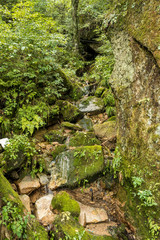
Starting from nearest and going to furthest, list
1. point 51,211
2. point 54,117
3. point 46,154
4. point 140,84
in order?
1. point 140,84
2. point 51,211
3. point 46,154
4. point 54,117

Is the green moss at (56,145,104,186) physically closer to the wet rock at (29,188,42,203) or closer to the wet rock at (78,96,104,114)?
the wet rock at (29,188,42,203)

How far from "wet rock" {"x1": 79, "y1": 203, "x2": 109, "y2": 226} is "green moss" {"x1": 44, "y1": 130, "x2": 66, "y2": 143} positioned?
2.49 metres

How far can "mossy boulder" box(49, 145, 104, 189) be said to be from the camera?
4.04 m

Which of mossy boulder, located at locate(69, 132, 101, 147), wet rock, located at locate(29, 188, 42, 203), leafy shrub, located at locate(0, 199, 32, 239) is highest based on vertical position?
leafy shrub, located at locate(0, 199, 32, 239)

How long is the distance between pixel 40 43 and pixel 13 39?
92 cm

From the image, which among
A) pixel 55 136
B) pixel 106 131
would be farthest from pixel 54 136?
pixel 106 131

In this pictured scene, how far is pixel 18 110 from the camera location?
521 centimetres

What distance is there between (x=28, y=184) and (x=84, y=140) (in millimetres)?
2313

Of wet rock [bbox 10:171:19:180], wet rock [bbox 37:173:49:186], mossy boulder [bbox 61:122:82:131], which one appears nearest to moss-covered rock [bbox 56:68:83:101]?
mossy boulder [bbox 61:122:82:131]

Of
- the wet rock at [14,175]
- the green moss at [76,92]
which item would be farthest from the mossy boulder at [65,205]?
the green moss at [76,92]

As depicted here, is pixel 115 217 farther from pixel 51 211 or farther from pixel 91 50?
pixel 91 50

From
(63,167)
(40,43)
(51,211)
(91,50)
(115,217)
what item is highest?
(91,50)

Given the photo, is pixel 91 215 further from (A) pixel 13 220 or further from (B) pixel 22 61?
(B) pixel 22 61

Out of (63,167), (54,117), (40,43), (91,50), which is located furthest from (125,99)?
(91,50)
